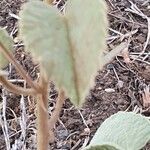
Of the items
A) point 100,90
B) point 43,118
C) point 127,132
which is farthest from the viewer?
point 100,90

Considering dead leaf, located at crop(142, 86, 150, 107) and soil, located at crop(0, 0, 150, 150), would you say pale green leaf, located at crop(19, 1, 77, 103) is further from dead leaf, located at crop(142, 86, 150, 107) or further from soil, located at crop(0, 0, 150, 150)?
dead leaf, located at crop(142, 86, 150, 107)

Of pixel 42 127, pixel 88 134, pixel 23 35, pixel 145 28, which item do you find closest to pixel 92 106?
pixel 88 134

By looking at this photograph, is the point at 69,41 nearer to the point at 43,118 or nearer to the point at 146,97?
the point at 43,118

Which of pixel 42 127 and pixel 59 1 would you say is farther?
pixel 59 1

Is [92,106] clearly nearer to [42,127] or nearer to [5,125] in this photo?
[5,125]

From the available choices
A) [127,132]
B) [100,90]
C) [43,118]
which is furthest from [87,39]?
[100,90]

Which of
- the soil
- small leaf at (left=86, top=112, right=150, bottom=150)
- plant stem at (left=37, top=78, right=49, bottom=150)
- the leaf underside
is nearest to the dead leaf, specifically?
the soil
